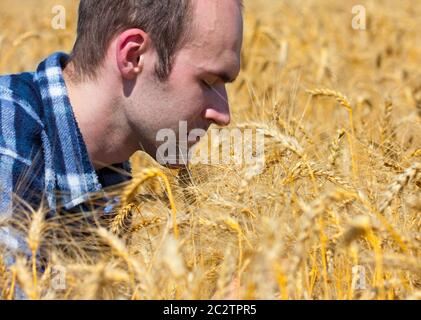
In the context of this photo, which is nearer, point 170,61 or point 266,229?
point 266,229

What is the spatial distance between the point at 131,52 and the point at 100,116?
19cm

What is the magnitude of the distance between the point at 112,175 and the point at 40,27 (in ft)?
8.98

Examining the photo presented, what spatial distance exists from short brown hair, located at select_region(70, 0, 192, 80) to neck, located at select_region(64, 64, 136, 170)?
39 millimetres

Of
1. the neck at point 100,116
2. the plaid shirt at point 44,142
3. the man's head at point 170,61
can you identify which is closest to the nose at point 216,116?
the man's head at point 170,61

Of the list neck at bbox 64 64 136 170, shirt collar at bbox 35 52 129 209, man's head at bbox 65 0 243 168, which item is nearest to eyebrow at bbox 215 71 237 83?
man's head at bbox 65 0 243 168

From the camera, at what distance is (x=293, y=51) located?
4652 millimetres

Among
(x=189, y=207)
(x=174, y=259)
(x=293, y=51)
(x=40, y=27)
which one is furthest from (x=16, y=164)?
(x=40, y=27)

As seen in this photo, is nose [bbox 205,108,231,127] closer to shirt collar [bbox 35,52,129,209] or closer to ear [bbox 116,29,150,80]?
ear [bbox 116,29,150,80]

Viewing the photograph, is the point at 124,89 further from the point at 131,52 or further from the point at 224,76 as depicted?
the point at 224,76

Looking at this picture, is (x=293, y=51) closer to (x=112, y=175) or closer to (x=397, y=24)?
(x=397, y=24)

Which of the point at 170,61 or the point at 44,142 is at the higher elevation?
the point at 170,61

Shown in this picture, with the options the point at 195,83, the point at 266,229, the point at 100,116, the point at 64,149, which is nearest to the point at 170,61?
the point at 195,83

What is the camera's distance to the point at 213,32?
226 cm

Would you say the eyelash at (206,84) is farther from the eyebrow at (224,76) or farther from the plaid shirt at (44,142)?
the plaid shirt at (44,142)
